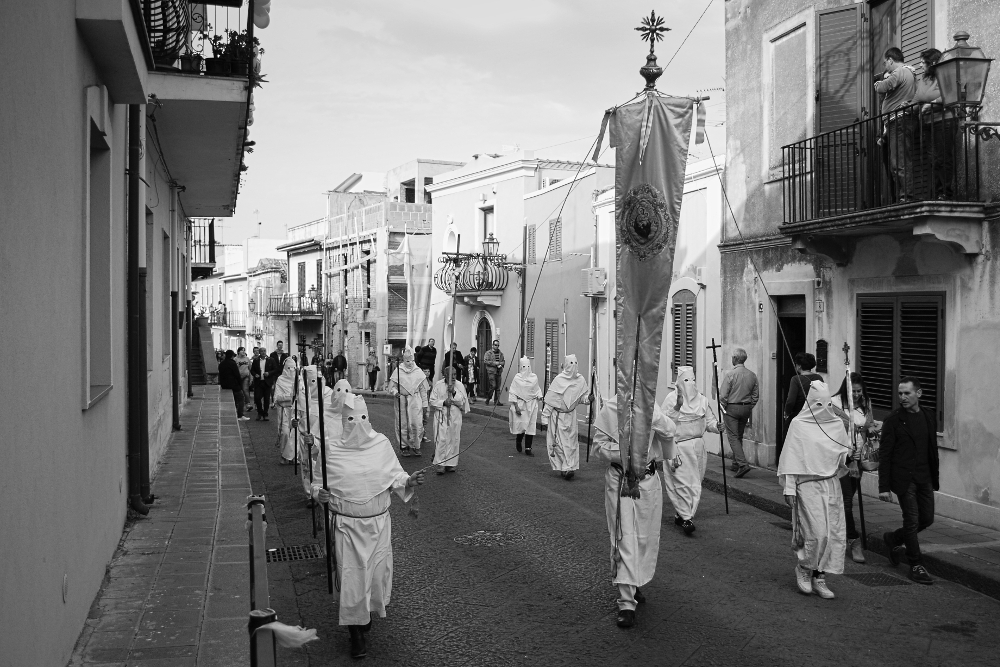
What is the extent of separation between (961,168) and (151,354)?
9.99 m

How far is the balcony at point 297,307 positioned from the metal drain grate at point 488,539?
118 feet

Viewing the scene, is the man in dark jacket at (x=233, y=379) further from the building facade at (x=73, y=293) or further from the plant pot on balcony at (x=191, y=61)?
the plant pot on balcony at (x=191, y=61)

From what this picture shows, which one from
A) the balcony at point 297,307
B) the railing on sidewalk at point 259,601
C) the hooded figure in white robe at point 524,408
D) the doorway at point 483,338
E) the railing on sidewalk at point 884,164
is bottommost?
the hooded figure in white robe at point 524,408

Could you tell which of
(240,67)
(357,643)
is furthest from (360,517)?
(240,67)

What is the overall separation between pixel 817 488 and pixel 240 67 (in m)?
7.90

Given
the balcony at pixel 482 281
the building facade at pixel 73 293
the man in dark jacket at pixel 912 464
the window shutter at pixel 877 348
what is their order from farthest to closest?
the balcony at pixel 482 281, the window shutter at pixel 877 348, the man in dark jacket at pixel 912 464, the building facade at pixel 73 293

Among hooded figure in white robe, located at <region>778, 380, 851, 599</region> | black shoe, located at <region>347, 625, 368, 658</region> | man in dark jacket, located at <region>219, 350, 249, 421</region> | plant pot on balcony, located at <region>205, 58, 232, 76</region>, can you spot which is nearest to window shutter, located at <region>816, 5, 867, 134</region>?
hooded figure in white robe, located at <region>778, 380, 851, 599</region>

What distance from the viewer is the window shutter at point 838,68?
A: 1259 cm

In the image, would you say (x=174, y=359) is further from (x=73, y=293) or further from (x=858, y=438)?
(x=858, y=438)

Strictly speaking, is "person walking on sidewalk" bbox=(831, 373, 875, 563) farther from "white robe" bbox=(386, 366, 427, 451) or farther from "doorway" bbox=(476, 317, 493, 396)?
"doorway" bbox=(476, 317, 493, 396)

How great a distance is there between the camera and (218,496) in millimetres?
10742

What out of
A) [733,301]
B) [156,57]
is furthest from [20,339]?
[733,301]

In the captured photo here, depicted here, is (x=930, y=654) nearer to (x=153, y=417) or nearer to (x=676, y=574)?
(x=676, y=574)

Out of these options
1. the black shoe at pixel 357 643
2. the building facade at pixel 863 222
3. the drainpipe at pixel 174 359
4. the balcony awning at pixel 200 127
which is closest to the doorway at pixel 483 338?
the drainpipe at pixel 174 359
